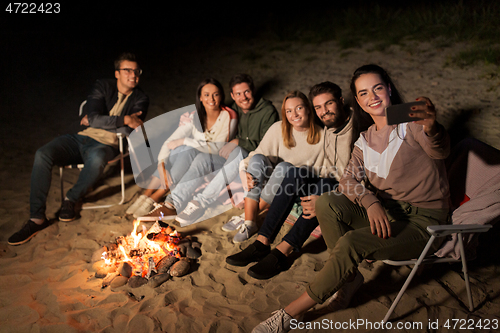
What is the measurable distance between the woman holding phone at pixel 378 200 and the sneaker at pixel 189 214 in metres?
1.49

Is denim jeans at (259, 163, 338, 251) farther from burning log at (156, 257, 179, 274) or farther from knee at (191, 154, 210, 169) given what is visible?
knee at (191, 154, 210, 169)

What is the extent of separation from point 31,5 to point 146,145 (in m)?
7.87

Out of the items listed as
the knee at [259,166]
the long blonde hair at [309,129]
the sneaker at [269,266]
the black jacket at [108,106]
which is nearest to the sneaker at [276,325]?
the sneaker at [269,266]

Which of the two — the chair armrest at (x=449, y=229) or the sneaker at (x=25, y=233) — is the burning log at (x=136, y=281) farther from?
the chair armrest at (x=449, y=229)

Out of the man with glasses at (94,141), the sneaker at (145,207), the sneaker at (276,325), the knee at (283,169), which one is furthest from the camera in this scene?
the sneaker at (145,207)

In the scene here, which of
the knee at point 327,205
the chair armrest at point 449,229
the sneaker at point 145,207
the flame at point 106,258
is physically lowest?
the flame at point 106,258

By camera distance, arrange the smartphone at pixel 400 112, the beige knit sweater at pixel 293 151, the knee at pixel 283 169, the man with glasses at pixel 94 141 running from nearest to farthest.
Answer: the smartphone at pixel 400 112
the knee at pixel 283 169
the beige knit sweater at pixel 293 151
the man with glasses at pixel 94 141

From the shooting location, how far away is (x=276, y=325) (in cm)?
185

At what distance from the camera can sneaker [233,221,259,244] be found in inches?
111

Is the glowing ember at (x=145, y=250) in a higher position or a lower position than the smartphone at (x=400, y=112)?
lower

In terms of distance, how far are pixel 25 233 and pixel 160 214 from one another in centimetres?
123

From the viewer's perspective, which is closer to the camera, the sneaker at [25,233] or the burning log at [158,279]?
the burning log at [158,279]

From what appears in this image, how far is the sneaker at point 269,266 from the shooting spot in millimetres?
2338

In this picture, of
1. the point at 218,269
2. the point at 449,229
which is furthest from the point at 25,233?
the point at 449,229
